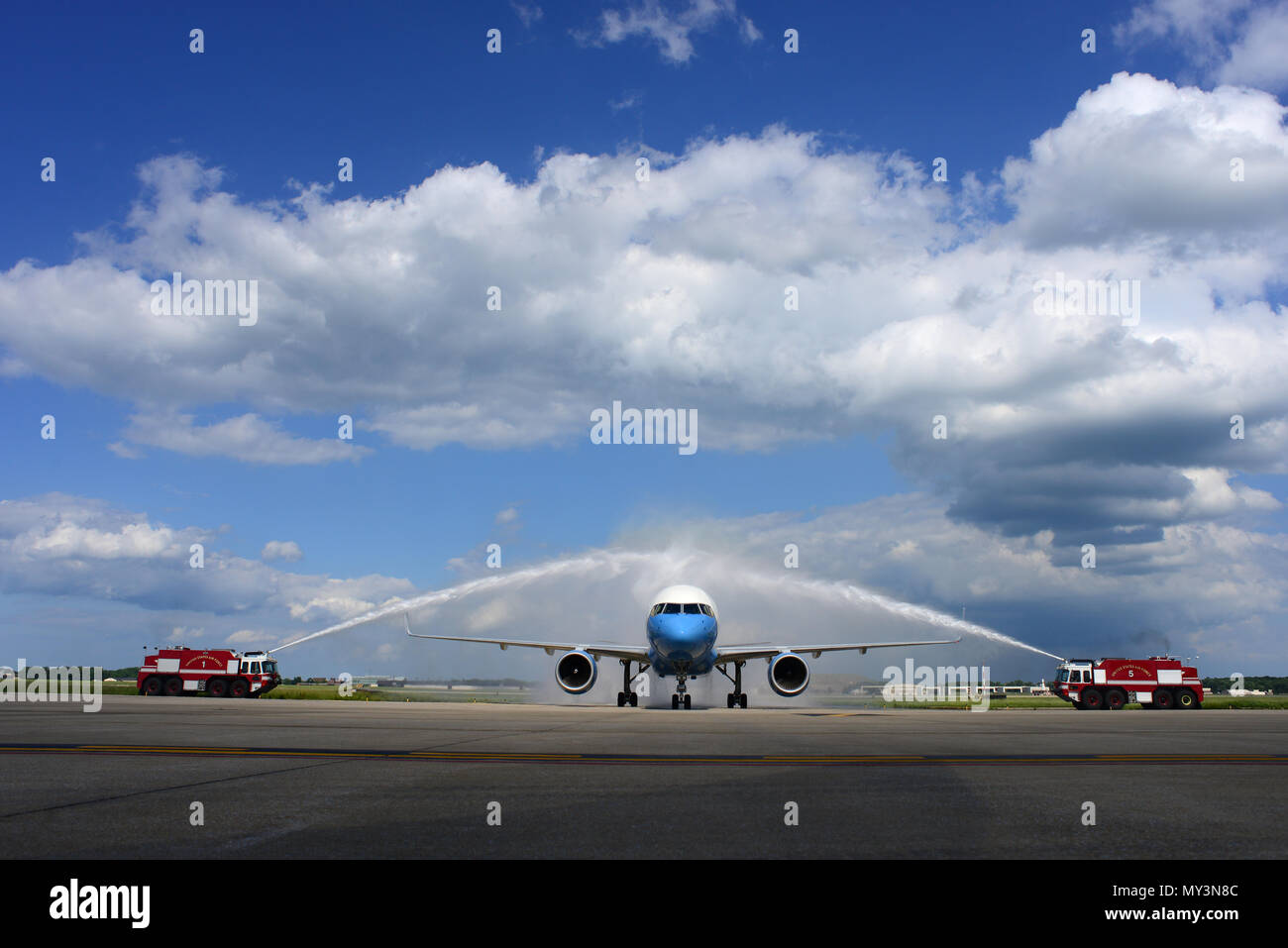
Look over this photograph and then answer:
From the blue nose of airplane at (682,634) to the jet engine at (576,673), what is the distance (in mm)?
4526

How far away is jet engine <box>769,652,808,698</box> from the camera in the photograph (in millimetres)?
39094

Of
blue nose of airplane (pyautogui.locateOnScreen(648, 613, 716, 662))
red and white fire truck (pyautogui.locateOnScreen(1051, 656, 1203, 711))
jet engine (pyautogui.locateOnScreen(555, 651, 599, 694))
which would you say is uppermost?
blue nose of airplane (pyautogui.locateOnScreen(648, 613, 716, 662))

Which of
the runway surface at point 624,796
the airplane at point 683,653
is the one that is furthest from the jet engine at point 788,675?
the runway surface at point 624,796

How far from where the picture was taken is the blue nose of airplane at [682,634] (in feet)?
121

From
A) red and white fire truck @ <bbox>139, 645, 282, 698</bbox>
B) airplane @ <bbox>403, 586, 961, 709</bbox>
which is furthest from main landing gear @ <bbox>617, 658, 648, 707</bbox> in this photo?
red and white fire truck @ <bbox>139, 645, 282, 698</bbox>

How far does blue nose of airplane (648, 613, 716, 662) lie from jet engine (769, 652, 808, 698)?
3.70 metres

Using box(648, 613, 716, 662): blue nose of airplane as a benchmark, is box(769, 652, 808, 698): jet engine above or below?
below

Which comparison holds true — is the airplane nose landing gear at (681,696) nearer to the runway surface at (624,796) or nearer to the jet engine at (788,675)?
the jet engine at (788,675)

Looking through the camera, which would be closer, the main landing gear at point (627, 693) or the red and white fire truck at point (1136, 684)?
the main landing gear at point (627, 693)

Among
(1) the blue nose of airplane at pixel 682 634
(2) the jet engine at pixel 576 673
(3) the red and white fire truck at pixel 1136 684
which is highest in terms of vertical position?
(1) the blue nose of airplane at pixel 682 634

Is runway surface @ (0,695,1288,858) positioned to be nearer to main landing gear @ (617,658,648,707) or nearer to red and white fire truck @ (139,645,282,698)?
main landing gear @ (617,658,648,707)

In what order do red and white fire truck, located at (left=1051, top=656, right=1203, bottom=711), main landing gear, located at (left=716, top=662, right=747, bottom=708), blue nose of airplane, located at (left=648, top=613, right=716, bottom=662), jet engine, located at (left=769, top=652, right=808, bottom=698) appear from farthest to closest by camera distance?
1. red and white fire truck, located at (left=1051, top=656, right=1203, bottom=711)
2. main landing gear, located at (left=716, top=662, right=747, bottom=708)
3. jet engine, located at (left=769, top=652, right=808, bottom=698)
4. blue nose of airplane, located at (left=648, top=613, right=716, bottom=662)

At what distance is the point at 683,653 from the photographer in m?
37.4

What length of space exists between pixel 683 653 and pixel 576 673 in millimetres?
6387
